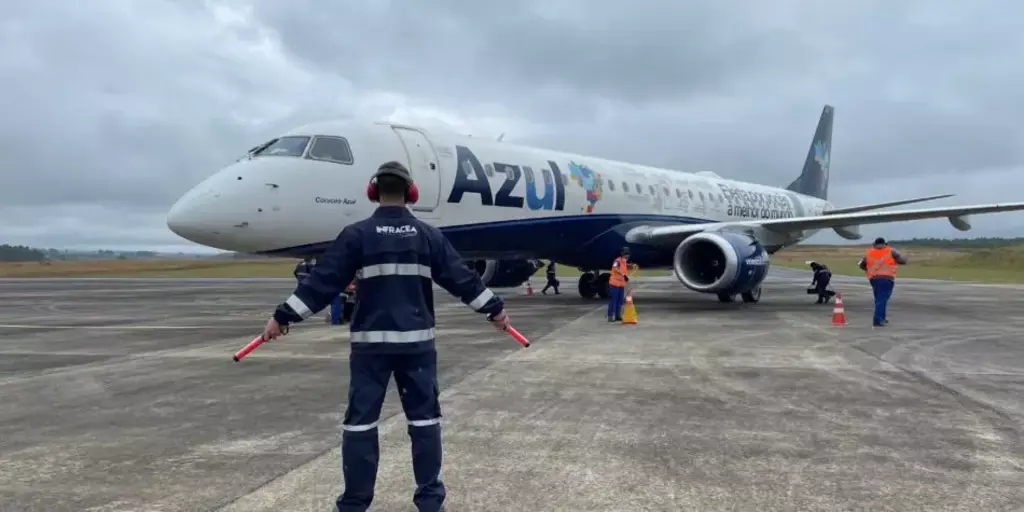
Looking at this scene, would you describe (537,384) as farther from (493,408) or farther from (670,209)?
(670,209)

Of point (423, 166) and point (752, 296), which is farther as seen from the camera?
point (752, 296)

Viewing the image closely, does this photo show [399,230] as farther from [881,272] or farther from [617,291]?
[881,272]

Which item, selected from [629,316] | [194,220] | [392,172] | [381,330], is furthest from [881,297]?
[381,330]

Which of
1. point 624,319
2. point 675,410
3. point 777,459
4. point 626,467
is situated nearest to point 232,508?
point 626,467

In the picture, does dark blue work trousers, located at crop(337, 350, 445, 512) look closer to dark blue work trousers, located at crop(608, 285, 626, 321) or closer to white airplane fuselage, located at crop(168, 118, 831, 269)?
white airplane fuselage, located at crop(168, 118, 831, 269)

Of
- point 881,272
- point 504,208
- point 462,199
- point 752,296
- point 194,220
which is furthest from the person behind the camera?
point 752,296

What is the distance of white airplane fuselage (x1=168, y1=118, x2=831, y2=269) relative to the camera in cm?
1096

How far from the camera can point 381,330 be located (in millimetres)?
3537

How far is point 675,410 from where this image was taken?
5781 millimetres

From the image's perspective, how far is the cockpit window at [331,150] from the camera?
1200cm

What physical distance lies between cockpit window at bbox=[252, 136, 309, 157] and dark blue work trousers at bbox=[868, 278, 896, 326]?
31.2 feet

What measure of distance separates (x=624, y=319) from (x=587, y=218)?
4.71 meters

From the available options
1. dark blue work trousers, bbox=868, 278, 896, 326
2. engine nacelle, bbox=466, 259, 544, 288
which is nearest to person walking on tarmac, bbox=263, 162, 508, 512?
dark blue work trousers, bbox=868, 278, 896, 326

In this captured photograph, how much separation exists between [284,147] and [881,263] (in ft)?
33.0
